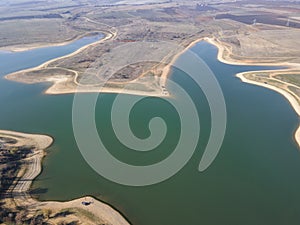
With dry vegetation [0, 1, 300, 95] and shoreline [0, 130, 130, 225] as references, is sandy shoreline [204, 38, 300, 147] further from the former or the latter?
shoreline [0, 130, 130, 225]

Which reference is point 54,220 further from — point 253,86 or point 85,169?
point 253,86

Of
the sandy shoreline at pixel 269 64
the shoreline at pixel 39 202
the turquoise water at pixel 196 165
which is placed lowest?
the shoreline at pixel 39 202

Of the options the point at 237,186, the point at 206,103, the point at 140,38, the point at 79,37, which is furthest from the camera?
the point at 79,37

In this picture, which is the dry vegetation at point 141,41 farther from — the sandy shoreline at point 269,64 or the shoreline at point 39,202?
the shoreline at point 39,202

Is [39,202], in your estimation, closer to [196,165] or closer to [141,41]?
[196,165]

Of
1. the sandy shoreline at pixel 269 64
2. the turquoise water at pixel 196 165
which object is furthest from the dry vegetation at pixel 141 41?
the turquoise water at pixel 196 165

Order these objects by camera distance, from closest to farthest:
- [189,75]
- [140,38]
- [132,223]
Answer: [132,223] < [189,75] < [140,38]

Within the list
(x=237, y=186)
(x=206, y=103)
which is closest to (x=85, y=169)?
(x=237, y=186)

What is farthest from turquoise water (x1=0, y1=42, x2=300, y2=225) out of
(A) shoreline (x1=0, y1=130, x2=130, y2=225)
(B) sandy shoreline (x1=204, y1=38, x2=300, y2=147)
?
(B) sandy shoreline (x1=204, y1=38, x2=300, y2=147)
